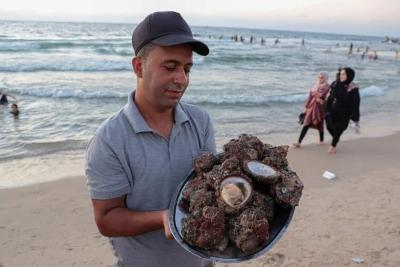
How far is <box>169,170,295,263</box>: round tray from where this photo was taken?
1.75m

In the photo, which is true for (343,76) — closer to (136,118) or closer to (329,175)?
(329,175)

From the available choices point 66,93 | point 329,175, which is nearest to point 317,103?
point 329,175

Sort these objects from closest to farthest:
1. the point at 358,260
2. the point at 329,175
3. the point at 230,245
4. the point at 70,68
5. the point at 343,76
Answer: the point at 230,245, the point at 358,260, the point at 329,175, the point at 343,76, the point at 70,68

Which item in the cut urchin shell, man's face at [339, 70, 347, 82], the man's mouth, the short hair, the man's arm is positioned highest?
the short hair

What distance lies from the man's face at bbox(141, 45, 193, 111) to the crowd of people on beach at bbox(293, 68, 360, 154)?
7.28 meters

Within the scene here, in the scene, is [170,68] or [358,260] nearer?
[170,68]

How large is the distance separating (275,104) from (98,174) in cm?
1386

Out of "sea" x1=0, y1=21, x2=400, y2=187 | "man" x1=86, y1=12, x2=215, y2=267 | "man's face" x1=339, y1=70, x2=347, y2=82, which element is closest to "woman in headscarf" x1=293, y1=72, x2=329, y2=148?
"man's face" x1=339, y1=70, x2=347, y2=82

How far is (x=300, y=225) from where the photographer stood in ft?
18.5

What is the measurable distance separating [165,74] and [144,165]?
17.5 inches

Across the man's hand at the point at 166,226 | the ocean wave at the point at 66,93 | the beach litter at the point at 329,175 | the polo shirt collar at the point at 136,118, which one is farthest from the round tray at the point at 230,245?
the ocean wave at the point at 66,93

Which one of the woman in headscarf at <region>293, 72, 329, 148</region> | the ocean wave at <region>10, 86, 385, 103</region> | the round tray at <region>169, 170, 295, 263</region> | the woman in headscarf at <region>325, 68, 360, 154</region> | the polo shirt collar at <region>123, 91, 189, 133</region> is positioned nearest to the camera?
the round tray at <region>169, 170, 295, 263</region>

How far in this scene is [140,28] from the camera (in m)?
1.96

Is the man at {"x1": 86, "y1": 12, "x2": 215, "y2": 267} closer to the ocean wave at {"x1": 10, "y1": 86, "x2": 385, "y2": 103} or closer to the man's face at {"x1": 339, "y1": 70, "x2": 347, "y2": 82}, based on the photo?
the man's face at {"x1": 339, "y1": 70, "x2": 347, "y2": 82}
